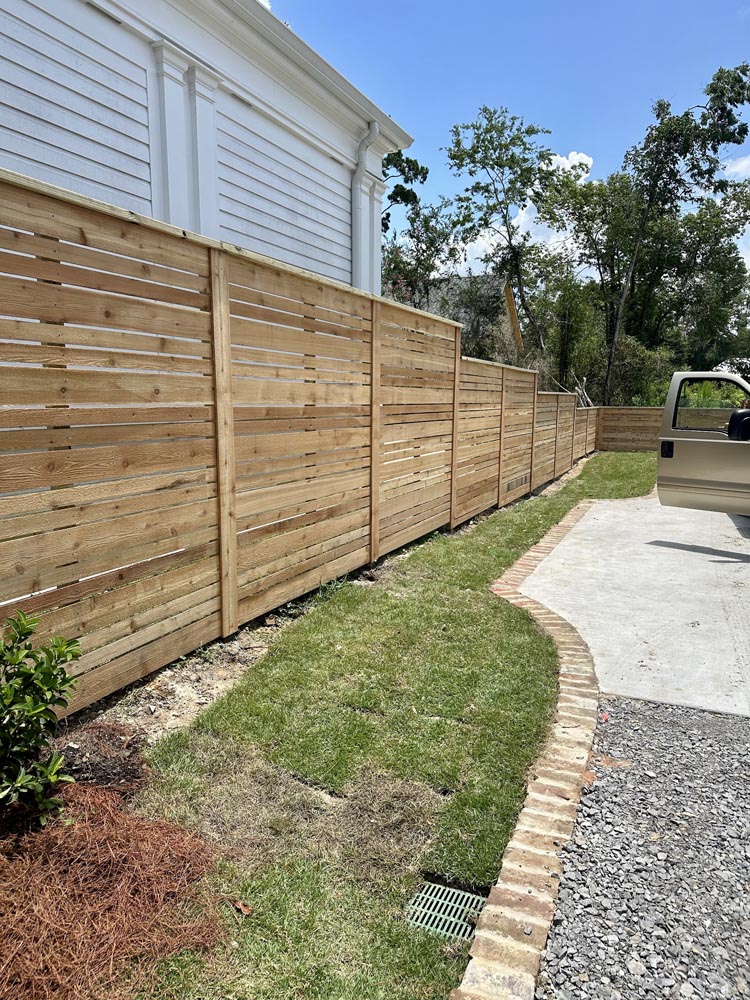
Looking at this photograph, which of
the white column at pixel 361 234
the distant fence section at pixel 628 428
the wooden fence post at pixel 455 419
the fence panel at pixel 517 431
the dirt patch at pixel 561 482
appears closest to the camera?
the wooden fence post at pixel 455 419

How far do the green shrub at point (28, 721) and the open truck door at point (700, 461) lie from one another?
6693mm

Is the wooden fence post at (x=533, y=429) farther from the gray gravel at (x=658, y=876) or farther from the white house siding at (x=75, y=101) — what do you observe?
the gray gravel at (x=658, y=876)

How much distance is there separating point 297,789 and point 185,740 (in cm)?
65

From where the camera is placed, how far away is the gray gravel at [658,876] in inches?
71.1

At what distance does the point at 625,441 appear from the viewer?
67.8ft

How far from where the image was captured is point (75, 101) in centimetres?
451

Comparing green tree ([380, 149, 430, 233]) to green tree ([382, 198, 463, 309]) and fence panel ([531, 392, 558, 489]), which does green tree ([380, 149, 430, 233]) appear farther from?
fence panel ([531, 392, 558, 489])

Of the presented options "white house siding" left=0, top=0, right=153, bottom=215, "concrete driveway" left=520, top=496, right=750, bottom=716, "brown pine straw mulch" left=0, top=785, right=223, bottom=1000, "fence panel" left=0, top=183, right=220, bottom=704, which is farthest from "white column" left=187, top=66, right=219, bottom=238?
"brown pine straw mulch" left=0, top=785, right=223, bottom=1000

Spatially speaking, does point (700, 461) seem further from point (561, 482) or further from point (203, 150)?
point (561, 482)

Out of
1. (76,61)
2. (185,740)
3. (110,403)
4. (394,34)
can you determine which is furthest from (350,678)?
(394,34)

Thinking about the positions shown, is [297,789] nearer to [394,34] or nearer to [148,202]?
[148,202]

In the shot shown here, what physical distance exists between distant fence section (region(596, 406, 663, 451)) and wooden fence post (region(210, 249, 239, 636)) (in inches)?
747

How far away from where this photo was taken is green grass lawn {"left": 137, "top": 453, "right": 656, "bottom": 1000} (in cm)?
183

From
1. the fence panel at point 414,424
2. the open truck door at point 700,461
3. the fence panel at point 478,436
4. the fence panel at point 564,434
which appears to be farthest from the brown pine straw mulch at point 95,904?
the fence panel at point 564,434
